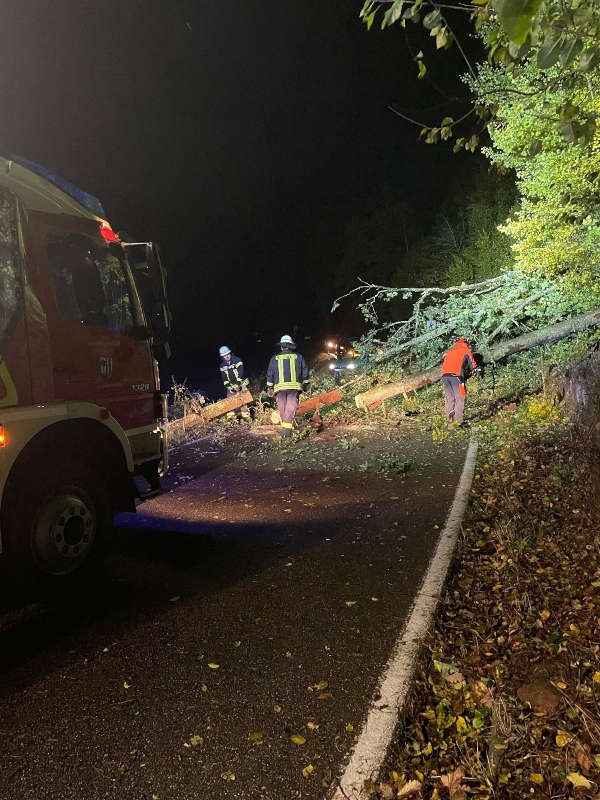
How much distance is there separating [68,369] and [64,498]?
3.40 feet

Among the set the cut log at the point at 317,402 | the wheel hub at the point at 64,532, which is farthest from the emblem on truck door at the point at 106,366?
the cut log at the point at 317,402

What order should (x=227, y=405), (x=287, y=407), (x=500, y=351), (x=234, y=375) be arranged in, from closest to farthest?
1. (x=287, y=407)
2. (x=227, y=405)
3. (x=234, y=375)
4. (x=500, y=351)

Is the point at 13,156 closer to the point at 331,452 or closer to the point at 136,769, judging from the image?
the point at 136,769

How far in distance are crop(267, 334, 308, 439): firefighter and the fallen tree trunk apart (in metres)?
2.28

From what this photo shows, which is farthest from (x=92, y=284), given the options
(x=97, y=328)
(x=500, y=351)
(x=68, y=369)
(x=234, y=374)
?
(x=500, y=351)

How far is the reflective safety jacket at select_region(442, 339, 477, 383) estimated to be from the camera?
9.87m

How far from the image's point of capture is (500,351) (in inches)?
504

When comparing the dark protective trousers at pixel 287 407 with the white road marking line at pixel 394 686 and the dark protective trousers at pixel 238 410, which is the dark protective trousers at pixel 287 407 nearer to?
the dark protective trousers at pixel 238 410

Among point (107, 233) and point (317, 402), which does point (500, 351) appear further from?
point (107, 233)

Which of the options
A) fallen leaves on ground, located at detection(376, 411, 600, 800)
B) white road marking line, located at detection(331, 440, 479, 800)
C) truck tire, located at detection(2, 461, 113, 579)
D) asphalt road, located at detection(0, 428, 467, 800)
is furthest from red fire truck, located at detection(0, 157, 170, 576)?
fallen leaves on ground, located at detection(376, 411, 600, 800)

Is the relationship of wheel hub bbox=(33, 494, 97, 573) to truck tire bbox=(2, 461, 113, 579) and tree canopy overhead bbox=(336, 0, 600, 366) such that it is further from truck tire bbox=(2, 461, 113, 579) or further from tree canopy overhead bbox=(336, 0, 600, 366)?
Result: tree canopy overhead bbox=(336, 0, 600, 366)

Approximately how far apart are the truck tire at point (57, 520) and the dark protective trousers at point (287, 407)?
6.01 meters

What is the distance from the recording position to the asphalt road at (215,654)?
227 centimetres

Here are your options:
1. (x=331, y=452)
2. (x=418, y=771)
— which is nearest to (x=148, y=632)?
(x=418, y=771)
